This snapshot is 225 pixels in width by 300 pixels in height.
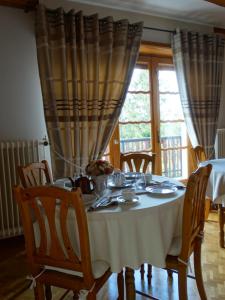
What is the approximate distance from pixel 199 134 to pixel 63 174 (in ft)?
6.48

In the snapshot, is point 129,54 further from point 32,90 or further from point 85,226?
point 85,226

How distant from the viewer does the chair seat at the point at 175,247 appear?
1.68m

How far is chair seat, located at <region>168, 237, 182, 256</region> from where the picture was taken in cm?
168

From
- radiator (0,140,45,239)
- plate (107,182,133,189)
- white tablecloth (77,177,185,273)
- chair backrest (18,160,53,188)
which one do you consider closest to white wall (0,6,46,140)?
radiator (0,140,45,239)

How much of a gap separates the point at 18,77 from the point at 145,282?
7.41ft

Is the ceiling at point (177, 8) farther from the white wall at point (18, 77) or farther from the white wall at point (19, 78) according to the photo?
the white wall at point (18, 77)

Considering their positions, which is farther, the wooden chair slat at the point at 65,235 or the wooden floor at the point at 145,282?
the wooden floor at the point at 145,282

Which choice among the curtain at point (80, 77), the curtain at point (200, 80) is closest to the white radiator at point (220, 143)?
the curtain at point (200, 80)

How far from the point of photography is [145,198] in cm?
178

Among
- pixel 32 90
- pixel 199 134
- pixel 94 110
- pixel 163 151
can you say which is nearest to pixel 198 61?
pixel 199 134

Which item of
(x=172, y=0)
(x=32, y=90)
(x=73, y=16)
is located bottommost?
(x=32, y=90)

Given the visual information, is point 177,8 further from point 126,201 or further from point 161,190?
point 126,201

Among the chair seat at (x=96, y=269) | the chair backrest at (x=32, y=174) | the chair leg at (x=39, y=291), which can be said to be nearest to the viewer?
the chair seat at (x=96, y=269)

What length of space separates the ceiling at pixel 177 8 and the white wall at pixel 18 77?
0.74 metres
